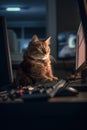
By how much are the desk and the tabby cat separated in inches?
46.2

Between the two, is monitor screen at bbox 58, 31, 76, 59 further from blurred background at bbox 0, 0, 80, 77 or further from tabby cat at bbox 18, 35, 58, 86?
tabby cat at bbox 18, 35, 58, 86

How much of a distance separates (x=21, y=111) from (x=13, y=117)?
0.03 meters

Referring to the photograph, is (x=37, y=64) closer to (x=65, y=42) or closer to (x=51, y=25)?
(x=65, y=42)

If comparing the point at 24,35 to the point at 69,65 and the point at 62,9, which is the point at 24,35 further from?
the point at 69,65

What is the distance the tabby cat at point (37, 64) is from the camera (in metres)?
2.02

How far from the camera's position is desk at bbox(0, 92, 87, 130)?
0.67m

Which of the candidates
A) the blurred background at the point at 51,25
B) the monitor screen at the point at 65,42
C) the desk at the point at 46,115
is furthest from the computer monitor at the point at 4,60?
the monitor screen at the point at 65,42

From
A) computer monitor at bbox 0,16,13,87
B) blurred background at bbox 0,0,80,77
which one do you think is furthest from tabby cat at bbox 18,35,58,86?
computer monitor at bbox 0,16,13,87

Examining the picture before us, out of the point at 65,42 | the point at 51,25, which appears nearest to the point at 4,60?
the point at 65,42

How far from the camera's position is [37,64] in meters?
2.33

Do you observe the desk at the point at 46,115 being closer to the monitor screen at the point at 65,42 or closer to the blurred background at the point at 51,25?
the blurred background at the point at 51,25

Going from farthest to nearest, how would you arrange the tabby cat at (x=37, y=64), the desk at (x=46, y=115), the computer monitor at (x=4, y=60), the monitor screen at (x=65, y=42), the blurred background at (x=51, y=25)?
the monitor screen at (x=65, y=42) → the blurred background at (x=51, y=25) → the tabby cat at (x=37, y=64) → the computer monitor at (x=4, y=60) → the desk at (x=46, y=115)

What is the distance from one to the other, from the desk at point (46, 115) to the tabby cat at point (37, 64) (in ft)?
3.85

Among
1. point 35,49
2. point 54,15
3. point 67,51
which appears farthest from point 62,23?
point 35,49
